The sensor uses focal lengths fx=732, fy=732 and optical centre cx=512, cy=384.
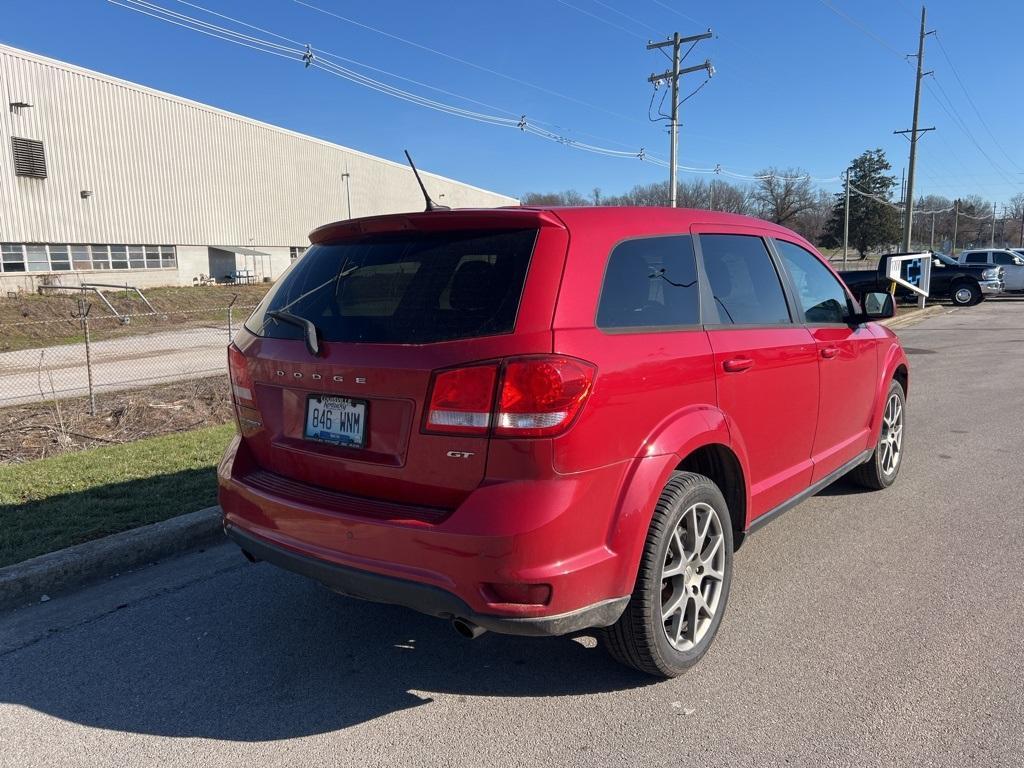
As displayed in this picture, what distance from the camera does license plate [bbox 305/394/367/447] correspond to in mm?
2729

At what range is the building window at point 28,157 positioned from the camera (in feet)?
110

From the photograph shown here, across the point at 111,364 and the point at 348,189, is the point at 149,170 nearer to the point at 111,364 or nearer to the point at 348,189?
the point at 348,189

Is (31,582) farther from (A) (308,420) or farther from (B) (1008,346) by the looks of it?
(B) (1008,346)

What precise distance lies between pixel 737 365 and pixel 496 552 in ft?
5.00

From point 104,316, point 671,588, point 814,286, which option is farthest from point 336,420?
point 104,316

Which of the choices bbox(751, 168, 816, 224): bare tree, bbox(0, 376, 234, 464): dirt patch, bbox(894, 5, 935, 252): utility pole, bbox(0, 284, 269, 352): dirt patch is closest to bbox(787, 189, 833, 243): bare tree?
bbox(751, 168, 816, 224): bare tree

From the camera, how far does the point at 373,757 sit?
2.58 metres

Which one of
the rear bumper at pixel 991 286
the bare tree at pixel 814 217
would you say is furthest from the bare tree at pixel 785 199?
the rear bumper at pixel 991 286

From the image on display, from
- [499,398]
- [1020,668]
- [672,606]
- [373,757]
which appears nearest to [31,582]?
[373,757]

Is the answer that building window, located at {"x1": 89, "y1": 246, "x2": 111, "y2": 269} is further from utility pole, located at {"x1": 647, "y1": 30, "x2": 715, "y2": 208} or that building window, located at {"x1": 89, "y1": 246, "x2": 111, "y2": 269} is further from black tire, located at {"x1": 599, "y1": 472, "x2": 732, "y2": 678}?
black tire, located at {"x1": 599, "y1": 472, "x2": 732, "y2": 678}

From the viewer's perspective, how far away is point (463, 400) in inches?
97.7

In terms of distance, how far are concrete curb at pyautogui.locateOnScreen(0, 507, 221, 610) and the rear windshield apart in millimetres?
1914

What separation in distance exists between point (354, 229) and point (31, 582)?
2.57 m

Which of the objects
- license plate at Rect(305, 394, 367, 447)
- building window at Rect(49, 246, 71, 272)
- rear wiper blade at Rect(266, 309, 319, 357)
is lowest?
license plate at Rect(305, 394, 367, 447)
